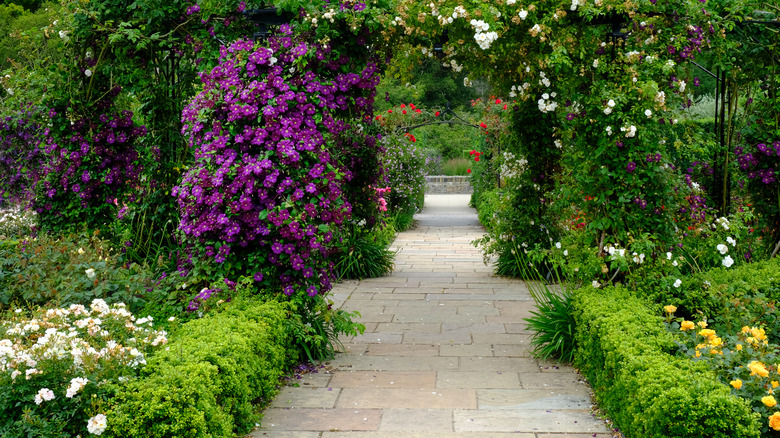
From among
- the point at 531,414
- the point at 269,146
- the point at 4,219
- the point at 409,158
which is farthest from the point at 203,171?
the point at 409,158

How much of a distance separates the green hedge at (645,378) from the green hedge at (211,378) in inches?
65.1

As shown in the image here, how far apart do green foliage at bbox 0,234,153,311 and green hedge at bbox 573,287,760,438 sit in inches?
99.7

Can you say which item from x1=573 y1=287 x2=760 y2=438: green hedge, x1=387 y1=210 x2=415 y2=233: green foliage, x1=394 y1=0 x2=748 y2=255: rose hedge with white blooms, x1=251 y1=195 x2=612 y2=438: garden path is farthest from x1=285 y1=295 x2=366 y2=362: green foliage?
x1=387 y1=210 x2=415 y2=233: green foliage

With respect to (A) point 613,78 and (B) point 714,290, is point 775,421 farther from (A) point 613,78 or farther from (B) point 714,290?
(A) point 613,78

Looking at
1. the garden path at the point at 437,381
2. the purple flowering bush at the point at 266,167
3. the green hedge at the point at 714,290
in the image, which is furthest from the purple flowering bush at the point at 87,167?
the green hedge at the point at 714,290

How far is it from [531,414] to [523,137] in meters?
3.79

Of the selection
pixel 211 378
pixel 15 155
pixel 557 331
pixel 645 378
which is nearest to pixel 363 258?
pixel 557 331

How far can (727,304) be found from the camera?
3576 millimetres

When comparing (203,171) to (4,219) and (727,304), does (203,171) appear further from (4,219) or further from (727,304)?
(4,219)

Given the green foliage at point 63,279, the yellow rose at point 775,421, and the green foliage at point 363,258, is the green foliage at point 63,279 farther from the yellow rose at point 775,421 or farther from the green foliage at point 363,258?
the yellow rose at point 775,421

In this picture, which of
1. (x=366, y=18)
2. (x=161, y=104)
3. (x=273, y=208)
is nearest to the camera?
(x=273, y=208)

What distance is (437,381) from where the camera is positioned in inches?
155

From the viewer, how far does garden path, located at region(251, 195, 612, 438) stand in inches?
128

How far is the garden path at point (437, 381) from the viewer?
3.25 meters
